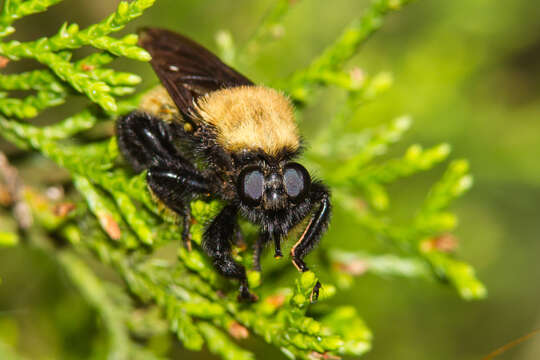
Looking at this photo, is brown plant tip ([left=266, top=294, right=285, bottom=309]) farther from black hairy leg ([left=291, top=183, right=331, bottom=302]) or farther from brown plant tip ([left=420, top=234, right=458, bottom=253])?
brown plant tip ([left=420, top=234, right=458, bottom=253])

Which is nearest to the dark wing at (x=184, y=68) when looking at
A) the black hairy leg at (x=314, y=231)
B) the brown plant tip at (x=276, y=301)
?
the black hairy leg at (x=314, y=231)

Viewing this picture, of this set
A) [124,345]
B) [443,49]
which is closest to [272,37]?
[124,345]

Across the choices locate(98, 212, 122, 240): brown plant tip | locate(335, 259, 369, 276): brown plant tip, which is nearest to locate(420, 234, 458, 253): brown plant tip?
locate(335, 259, 369, 276): brown plant tip

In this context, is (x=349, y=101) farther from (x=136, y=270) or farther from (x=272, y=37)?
(x=136, y=270)

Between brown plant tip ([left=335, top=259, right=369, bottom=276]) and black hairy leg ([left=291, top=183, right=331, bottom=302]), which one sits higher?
brown plant tip ([left=335, top=259, right=369, bottom=276])

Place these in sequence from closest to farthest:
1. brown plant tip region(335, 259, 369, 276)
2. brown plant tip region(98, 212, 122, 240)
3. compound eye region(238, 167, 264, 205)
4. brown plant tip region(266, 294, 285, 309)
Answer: compound eye region(238, 167, 264, 205), brown plant tip region(98, 212, 122, 240), brown plant tip region(266, 294, 285, 309), brown plant tip region(335, 259, 369, 276)

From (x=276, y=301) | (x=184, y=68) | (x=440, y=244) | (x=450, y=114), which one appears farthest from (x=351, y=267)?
(x=450, y=114)
